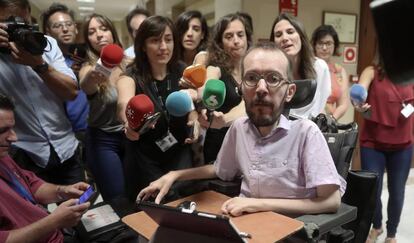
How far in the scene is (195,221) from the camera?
968mm

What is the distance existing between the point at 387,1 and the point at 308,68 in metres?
1.50

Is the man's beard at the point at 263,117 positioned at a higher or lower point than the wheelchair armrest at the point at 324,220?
higher

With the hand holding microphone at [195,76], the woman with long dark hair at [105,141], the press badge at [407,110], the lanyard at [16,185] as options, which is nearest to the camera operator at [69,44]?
the woman with long dark hair at [105,141]

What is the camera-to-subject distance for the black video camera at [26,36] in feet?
4.58

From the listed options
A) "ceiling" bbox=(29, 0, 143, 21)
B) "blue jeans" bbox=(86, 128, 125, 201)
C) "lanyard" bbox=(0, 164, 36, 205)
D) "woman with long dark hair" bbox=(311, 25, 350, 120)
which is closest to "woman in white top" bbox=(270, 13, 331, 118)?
"woman with long dark hair" bbox=(311, 25, 350, 120)

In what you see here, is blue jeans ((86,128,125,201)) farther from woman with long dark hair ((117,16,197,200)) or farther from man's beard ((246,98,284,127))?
man's beard ((246,98,284,127))

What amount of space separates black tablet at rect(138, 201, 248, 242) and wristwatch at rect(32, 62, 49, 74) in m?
0.85

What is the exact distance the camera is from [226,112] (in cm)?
182

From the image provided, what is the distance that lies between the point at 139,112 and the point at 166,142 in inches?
13.0

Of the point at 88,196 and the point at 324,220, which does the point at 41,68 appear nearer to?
the point at 88,196

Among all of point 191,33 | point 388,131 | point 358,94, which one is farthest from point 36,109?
point 388,131

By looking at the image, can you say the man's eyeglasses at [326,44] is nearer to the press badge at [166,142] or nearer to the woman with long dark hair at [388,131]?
the woman with long dark hair at [388,131]

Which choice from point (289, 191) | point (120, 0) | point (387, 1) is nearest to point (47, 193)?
point (289, 191)

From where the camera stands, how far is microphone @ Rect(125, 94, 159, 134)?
4.44ft
